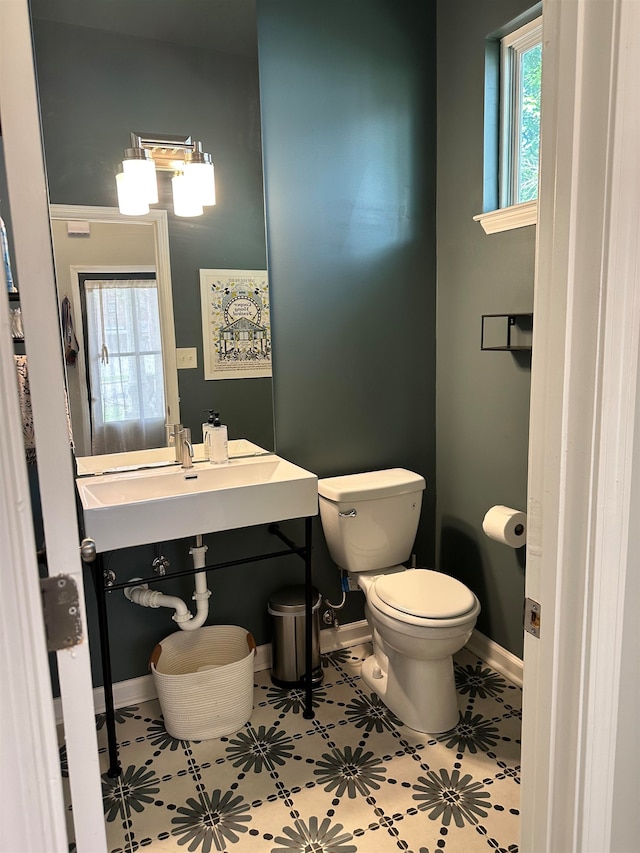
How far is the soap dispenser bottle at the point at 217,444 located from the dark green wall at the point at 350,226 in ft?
0.95

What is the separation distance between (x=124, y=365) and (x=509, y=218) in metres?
1.50

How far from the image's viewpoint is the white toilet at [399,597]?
2.15 m

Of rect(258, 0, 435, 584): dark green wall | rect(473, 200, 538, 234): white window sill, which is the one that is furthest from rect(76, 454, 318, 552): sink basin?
rect(473, 200, 538, 234): white window sill

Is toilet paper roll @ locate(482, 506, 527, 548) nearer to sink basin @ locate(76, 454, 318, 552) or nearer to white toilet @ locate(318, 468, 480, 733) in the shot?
white toilet @ locate(318, 468, 480, 733)

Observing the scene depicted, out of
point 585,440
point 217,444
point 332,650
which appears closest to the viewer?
point 585,440

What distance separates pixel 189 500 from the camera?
1977mm

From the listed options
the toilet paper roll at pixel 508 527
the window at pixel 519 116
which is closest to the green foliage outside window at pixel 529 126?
the window at pixel 519 116

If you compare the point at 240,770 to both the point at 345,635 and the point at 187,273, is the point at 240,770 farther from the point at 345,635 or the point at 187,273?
the point at 187,273

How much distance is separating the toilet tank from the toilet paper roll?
388 millimetres

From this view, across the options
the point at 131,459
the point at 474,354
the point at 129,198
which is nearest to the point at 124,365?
the point at 131,459

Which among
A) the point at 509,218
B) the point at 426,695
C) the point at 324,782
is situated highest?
the point at 509,218

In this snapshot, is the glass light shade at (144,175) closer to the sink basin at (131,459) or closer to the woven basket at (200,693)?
the sink basin at (131,459)

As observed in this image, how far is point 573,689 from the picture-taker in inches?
36.9

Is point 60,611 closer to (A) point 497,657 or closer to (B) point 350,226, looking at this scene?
(B) point 350,226
